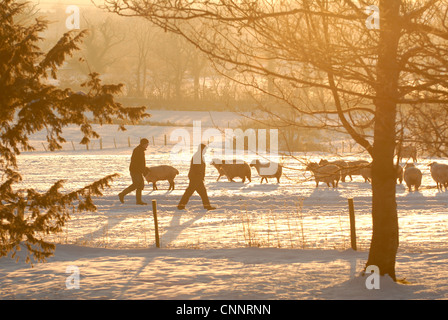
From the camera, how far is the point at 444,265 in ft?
41.6

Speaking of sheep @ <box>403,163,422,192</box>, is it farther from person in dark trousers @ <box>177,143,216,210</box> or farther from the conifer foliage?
the conifer foliage

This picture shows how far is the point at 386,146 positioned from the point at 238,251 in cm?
530

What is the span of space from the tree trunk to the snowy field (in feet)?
1.91

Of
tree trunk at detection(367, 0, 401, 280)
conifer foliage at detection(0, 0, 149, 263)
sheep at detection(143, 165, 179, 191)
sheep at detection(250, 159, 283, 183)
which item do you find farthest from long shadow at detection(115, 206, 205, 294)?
sheep at detection(250, 159, 283, 183)

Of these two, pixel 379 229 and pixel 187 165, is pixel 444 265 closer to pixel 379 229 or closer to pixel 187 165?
pixel 379 229

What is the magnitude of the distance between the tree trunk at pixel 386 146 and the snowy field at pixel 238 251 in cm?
58

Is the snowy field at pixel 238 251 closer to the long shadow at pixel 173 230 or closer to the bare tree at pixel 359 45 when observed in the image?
the long shadow at pixel 173 230

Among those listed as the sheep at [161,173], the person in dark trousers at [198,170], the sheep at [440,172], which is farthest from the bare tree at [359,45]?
the sheep at [440,172]

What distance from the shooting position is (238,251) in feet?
47.1

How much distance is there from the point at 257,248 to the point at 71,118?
17.8ft

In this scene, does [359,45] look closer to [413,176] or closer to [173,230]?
[173,230]

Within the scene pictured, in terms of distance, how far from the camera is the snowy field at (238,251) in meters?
10.9

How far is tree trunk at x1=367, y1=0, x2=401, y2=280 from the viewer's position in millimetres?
9188
